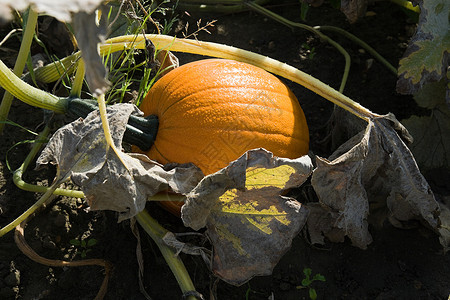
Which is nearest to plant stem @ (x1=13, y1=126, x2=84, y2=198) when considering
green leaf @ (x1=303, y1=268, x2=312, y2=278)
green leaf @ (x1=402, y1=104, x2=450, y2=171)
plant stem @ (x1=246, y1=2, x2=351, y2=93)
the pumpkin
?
the pumpkin

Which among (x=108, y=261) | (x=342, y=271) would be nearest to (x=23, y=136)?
(x=108, y=261)

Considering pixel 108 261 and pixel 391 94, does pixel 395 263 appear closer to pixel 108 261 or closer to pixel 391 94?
pixel 391 94

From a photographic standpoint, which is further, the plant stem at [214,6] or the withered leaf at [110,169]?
the plant stem at [214,6]

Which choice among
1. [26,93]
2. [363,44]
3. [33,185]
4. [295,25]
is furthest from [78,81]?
[363,44]

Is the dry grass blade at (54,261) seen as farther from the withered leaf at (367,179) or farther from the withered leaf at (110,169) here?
the withered leaf at (367,179)

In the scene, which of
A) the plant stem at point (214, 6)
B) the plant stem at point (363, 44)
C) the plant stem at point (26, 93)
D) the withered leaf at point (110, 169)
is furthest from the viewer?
the plant stem at point (214, 6)

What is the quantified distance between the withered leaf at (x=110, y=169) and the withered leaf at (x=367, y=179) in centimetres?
46

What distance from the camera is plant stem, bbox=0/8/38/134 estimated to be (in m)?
2.00

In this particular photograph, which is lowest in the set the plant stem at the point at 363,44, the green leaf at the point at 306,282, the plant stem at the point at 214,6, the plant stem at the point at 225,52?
the green leaf at the point at 306,282

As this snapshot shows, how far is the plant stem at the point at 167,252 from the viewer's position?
1.80 meters

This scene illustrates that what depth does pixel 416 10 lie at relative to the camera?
2506mm

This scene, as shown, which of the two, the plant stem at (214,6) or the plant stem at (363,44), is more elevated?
the plant stem at (214,6)

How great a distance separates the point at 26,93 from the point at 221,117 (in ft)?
2.38

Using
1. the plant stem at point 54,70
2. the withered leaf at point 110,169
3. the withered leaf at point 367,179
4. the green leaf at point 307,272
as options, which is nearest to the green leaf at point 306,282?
the green leaf at point 307,272
